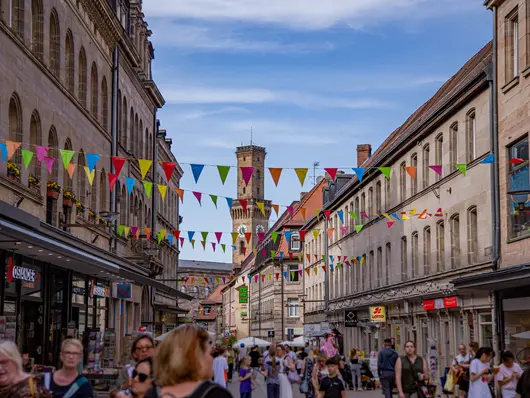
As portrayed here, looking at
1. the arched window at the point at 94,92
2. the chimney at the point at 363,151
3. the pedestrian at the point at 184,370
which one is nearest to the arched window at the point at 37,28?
the arched window at the point at 94,92

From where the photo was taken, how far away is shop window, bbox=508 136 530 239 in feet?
84.5

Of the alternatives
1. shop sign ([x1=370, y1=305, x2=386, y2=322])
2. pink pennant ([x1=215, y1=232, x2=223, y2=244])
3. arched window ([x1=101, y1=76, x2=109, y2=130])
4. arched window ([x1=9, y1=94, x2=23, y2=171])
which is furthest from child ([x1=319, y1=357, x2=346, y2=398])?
shop sign ([x1=370, y1=305, x2=386, y2=322])

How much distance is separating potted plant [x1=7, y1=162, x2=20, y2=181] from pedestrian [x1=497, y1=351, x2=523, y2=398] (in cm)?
1211

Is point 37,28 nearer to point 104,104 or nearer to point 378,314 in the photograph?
point 104,104

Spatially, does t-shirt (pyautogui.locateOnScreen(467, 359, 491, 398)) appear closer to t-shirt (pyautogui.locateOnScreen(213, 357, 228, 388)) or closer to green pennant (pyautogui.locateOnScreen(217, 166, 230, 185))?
t-shirt (pyautogui.locateOnScreen(213, 357, 228, 388))

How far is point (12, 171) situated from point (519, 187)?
1291 centimetres

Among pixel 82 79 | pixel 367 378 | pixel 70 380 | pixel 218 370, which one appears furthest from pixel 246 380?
pixel 70 380

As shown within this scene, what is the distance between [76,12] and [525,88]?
13.9 m

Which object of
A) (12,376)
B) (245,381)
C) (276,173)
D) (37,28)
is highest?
(37,28)

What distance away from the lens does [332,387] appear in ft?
47.3

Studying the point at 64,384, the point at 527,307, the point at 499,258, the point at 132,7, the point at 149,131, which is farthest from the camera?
the point at 149,131

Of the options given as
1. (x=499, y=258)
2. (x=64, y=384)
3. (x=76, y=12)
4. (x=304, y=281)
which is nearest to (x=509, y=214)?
(x=499, y=258)

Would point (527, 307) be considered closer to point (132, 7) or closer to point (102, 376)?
point (102, 376)

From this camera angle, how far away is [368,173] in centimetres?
4838
